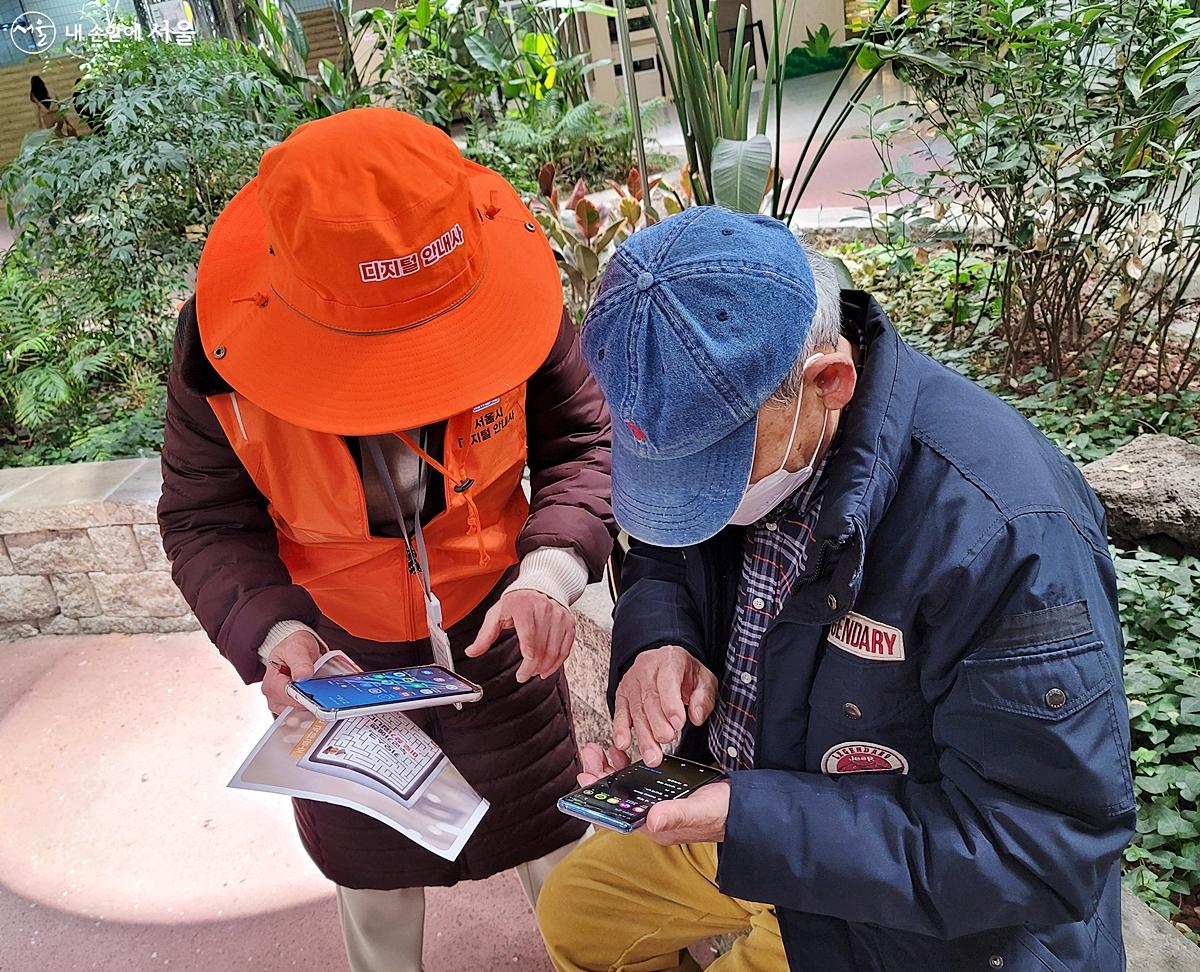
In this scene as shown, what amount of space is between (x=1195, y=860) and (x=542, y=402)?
1.41 metres

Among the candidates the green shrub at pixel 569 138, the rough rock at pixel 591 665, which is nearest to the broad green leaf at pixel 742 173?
the rough rock at pixel 591 665

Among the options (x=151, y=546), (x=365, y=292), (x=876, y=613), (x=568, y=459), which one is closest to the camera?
(x=876, y=613)

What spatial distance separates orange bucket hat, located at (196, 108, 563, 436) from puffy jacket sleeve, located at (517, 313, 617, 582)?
25 cm

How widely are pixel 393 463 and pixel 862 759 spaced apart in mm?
785

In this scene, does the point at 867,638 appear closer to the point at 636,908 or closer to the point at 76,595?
the point at 636,908

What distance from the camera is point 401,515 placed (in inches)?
59.4

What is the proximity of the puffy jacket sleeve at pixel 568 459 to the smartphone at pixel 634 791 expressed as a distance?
384mm

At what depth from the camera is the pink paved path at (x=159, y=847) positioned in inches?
95.0

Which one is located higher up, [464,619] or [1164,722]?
[464,619]

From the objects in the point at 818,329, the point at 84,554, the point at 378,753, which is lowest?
the point at 84,554

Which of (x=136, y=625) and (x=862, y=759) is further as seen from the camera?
(x=136, y=625)

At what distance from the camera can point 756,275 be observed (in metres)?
1.02

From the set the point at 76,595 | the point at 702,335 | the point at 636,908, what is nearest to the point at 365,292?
the point at 702,335

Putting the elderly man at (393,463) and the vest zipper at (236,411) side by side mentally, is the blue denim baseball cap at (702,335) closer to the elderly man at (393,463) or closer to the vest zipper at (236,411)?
the elderly man at (393,463)
